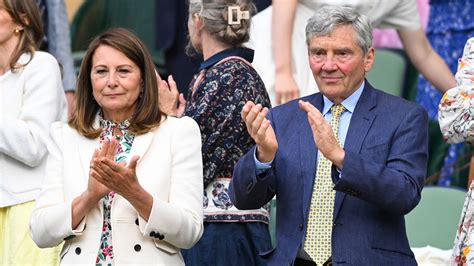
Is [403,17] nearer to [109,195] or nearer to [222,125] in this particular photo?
[222,125]

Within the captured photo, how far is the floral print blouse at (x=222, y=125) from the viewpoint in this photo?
6.32m

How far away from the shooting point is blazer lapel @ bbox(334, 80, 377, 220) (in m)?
5.49

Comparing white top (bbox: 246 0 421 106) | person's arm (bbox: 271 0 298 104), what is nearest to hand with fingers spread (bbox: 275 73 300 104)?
person's arm (bbox: 271 0 298 104)

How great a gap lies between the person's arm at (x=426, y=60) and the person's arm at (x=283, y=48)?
0.85 metres

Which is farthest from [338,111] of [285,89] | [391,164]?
[285,89]

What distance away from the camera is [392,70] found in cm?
883

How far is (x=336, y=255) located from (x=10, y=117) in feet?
5.84

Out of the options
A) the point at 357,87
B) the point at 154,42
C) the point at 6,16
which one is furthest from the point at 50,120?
the point at 154,42

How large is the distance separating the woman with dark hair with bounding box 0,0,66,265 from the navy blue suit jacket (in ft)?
3.72

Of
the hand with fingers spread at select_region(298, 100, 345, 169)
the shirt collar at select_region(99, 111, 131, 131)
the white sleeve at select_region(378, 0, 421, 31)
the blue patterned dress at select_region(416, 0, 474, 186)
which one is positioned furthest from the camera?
the blue patterned dress at select_region(416, 0, 474, 186)

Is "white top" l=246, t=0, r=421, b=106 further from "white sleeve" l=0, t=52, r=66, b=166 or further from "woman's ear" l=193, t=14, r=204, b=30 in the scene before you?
"white sleeve" l=0, t=52, r=66, b=166

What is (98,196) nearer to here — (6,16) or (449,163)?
(6,16)

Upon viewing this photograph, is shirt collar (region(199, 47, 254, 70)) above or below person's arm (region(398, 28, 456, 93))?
above

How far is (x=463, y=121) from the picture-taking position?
579cm
